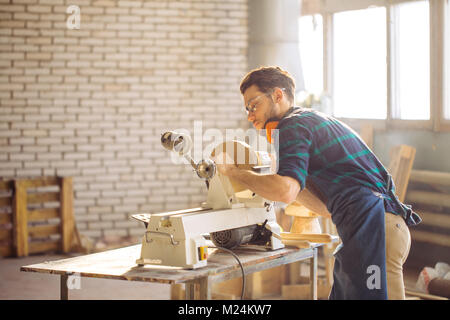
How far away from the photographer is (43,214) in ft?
21.9

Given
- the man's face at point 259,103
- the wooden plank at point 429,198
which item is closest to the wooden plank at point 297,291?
the wooden plank at point 429,198

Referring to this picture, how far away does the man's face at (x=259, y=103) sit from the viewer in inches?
114

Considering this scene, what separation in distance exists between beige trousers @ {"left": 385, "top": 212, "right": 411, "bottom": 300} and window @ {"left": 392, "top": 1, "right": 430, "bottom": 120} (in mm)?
3386

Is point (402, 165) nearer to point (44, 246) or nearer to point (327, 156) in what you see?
point (327, 156)

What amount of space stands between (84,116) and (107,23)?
1.01 metres

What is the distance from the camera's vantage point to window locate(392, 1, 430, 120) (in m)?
5.89

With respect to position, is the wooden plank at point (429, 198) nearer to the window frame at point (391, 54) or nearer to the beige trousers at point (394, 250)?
the window frame at point (391, 54)

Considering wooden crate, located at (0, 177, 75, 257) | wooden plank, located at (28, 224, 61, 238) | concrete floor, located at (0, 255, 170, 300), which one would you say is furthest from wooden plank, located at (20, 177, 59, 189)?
concrete floor, located at (0, 255, 170, 300)

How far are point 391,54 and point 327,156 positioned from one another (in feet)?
12.4

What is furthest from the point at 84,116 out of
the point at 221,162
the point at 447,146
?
the point at 221,162

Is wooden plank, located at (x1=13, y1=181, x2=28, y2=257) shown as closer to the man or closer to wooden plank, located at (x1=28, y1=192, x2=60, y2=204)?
wooden plank, located at (x1=28, y1=192, x2=60, y2=204)

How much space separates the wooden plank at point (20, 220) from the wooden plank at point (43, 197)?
87mm

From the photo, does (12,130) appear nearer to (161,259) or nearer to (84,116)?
(84,116)
